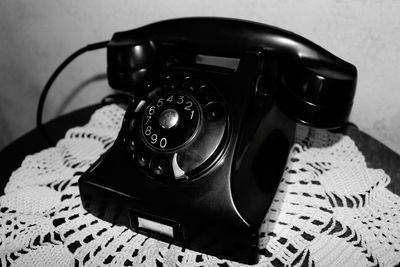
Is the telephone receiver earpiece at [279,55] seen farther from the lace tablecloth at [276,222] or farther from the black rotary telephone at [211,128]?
the lace tablecloth at [276,222]

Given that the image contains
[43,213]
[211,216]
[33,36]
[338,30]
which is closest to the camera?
[211,216]

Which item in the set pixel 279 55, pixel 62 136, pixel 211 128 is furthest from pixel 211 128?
pixel 62 136

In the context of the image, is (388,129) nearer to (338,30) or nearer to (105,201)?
(338,30)

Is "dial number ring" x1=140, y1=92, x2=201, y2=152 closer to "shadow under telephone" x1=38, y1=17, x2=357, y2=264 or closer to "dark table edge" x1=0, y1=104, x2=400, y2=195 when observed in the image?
"shadow under telephone" x1=38, y1=17, x2=357, y2=264

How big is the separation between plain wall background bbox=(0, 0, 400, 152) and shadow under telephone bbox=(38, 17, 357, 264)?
0.15 m

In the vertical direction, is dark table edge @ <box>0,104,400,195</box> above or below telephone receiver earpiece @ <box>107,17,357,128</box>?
below

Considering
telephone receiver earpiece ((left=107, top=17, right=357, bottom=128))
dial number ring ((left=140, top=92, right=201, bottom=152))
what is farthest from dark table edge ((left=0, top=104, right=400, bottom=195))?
dial number ring ((left=140, top=92, right=201, bottom=152))

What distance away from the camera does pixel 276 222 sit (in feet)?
1.86

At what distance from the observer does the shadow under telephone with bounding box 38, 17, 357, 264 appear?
19.5 inches

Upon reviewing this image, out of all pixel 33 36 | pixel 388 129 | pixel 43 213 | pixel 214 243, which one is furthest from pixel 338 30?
pixel 33 36

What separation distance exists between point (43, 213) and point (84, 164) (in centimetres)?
12

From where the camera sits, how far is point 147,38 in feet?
2.17

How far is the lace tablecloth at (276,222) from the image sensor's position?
522mm

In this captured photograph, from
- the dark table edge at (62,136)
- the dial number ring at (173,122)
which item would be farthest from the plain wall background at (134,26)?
the dial number ring at (173,122)
